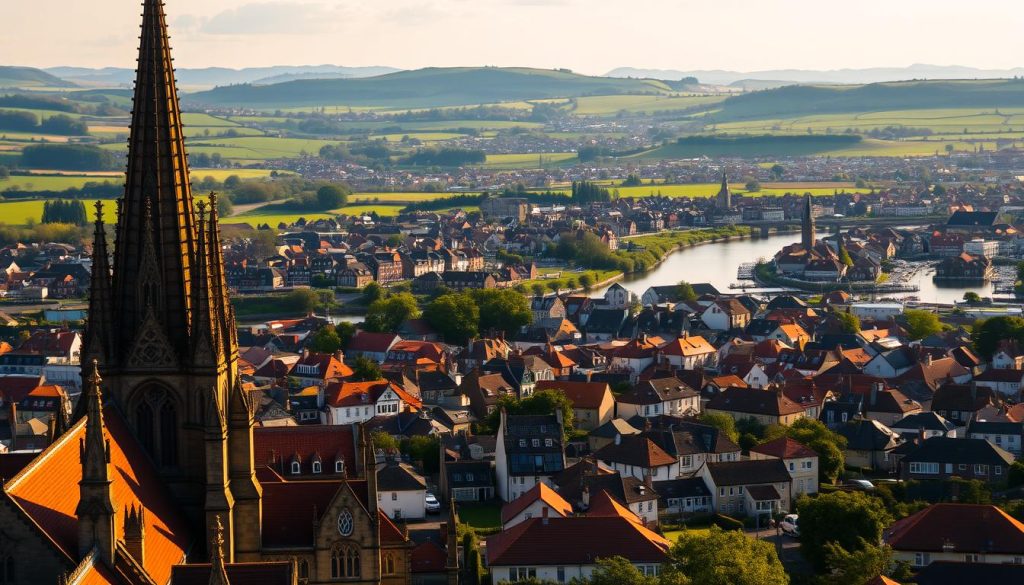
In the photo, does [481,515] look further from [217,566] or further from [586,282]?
[586,282]

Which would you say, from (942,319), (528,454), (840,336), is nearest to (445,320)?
(840,336)

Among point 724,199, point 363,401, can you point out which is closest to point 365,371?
point 363,401

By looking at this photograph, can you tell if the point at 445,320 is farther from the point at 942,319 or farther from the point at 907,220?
the point at 907,220

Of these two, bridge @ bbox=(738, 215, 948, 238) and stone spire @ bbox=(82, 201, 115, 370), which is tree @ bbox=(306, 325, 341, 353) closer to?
stone spire @ bbox=(82, 201, 115, 370)

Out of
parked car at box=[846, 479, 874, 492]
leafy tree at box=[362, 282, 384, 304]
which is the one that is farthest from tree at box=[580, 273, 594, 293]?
parked car at box=[846, 479, 874, 492]

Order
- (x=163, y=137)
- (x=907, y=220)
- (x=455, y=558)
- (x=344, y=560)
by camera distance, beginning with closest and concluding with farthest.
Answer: (x=163, y=137) → (x=344, y=560) → (x=455, y=558) → (x=907, y=220)

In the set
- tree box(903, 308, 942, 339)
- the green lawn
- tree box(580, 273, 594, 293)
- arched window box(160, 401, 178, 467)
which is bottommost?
tree box(580, 273, 594, 293)
